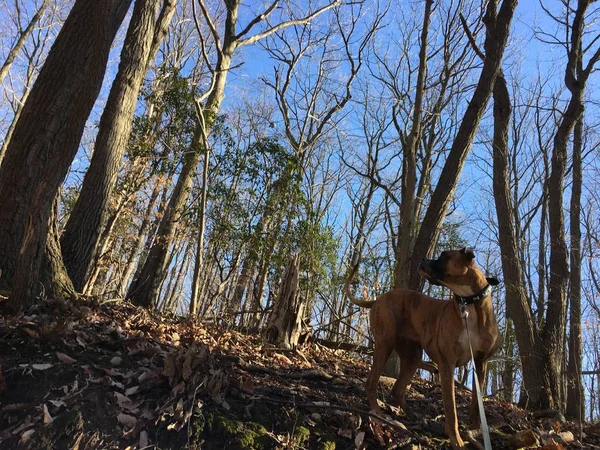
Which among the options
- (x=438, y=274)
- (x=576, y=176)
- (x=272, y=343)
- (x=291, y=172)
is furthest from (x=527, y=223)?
(x=438, y=274)

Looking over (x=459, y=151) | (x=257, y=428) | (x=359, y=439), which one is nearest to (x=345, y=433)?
(x=359, y=439)

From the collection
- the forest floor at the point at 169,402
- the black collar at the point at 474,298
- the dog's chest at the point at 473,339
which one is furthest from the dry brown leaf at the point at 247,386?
the black collar at the point at 474,298

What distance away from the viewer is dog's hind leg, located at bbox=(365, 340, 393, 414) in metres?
3.91

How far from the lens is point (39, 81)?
186 inches

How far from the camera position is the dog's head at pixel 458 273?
3.42 meters

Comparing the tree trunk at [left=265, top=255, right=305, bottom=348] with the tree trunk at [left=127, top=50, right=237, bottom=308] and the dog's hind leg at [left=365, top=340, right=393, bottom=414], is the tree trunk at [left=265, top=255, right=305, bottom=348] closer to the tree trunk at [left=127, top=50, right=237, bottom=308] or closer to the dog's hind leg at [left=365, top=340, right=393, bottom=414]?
the dog's hind leg at [left=365, top=340, right=393, bottom=414]

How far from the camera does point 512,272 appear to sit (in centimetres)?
650

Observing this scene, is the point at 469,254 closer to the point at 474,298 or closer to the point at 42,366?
the point at 474,298

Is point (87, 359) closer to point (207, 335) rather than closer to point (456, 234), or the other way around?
point (207, 335)

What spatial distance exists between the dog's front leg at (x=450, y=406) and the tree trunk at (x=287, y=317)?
313cm

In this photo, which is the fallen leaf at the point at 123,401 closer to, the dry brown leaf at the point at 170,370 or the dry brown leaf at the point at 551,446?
the dry brown leaf at the point at 170,370

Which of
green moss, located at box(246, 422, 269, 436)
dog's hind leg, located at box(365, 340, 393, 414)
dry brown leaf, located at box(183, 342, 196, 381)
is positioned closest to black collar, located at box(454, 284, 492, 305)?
dog's hind leg, located at box(365, 340, 393, 414)

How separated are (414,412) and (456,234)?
13.8 m

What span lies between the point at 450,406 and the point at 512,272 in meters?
Answer: 3.78
